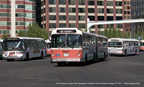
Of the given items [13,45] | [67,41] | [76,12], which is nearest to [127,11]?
[76,12]

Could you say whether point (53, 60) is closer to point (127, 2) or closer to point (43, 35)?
point (43, 35)

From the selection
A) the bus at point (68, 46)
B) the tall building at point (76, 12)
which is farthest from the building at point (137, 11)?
the bus at point (68, 46)

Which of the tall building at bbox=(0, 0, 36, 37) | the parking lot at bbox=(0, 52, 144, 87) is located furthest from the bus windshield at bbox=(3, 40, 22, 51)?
the tall building at bbox=(0, 0, 36, 37)

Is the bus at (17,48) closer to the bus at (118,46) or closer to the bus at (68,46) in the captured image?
the bus at (68,46)

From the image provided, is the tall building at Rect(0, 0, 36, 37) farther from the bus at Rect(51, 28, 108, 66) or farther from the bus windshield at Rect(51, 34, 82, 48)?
the bus windshield at Rect(51, 34, 82, 48)

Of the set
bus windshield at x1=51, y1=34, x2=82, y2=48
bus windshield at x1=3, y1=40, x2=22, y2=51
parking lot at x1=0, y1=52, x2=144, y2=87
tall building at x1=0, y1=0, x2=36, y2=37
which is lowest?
parking lot at x1=0, y1=52, x2=144, y2=87

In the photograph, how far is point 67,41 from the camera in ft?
73.2

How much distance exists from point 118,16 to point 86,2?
13.2 m

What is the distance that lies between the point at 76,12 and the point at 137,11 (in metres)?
63.6

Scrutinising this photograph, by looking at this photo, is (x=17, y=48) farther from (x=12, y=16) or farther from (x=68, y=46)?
(x=12, y=16)

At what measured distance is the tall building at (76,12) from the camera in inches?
4296

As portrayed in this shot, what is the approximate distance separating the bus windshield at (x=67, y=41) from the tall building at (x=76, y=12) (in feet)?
283

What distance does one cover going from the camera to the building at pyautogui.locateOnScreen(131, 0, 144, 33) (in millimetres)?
160250

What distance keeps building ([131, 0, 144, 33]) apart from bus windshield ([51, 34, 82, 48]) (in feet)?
458
